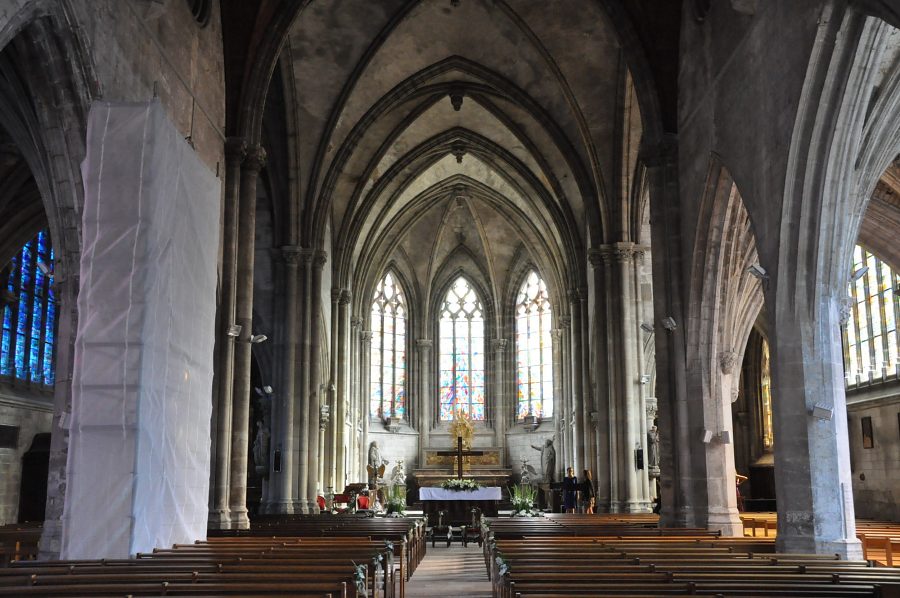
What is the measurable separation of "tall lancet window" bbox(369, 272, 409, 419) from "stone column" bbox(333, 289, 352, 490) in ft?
19.4

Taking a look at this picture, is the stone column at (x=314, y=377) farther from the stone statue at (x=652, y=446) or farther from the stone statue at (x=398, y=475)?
the stone statue at (x=398, y=475)

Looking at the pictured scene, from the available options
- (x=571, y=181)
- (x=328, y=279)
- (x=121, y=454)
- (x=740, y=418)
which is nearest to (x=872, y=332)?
(x=740, y=418)

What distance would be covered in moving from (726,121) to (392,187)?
799 inches

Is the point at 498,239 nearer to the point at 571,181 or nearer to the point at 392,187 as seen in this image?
the point at 392,187

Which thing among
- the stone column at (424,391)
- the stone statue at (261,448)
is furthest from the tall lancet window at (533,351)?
the stone statue at (261,448)

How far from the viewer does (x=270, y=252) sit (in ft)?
84.6

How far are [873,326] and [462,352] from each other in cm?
2138

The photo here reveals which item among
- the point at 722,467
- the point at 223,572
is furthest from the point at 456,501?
the point at 223,572

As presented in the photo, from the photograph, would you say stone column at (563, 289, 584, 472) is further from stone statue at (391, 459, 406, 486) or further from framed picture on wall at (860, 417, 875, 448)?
stone statue at (391, 459, 406, 486)

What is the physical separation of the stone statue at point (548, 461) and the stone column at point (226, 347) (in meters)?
22.1

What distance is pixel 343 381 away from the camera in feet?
104

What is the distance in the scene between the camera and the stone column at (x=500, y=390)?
40500 millimetres

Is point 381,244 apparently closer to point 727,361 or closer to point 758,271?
point 727,361

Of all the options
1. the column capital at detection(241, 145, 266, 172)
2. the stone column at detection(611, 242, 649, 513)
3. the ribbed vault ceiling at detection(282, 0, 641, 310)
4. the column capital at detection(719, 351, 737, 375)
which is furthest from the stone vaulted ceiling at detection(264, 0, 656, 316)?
the column capital at detection(719, 351, 737, 375)
